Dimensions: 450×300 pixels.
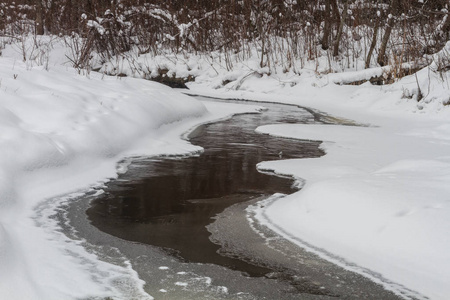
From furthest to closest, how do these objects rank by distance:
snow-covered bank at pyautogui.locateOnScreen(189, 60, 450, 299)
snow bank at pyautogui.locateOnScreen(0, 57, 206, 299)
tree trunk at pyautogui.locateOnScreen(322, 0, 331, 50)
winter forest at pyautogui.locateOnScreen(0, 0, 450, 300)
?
tree trunk at pyautogui.locateOnScreen(322, 0, 331, 50), snow-covered bank at pyautogui.locateOnScreen(189, 60, 450, 299), winter forest at pyautogui.locateOnScreen(0, 0, 450, 300), snow bank at pyautogui.locateOnScreen(0, 57, 206, 299)

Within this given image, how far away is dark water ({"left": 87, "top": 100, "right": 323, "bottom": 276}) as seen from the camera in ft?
11.5

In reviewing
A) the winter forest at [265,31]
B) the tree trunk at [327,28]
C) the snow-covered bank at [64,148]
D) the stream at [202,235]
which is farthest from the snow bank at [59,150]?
the tree trunk at [327,28]

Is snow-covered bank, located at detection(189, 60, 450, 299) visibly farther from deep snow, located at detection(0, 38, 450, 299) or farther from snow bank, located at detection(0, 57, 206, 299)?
snow bank, located at detection(0, 57, 206, 299)

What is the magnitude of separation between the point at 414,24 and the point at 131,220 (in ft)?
39.4

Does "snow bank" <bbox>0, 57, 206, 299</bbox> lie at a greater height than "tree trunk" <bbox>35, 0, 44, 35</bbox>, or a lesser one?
lesser

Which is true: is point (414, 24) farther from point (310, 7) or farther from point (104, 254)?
point (104, 254)

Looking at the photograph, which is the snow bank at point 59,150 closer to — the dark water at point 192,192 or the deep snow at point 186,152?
the deep snow at point 186,152

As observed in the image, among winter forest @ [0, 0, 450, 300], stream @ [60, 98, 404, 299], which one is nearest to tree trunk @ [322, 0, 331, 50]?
winter forest @ [0, 0, 450, 300]

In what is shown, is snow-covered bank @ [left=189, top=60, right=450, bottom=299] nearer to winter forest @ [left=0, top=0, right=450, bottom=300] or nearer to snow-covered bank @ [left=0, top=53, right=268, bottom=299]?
winter forest @ [left=0, top=0, right=450, bottom=300]

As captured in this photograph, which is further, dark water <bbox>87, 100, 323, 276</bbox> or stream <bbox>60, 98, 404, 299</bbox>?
dark water <bbox>87, 100, 323, 276</bbox>

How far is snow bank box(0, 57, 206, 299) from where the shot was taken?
2758mm

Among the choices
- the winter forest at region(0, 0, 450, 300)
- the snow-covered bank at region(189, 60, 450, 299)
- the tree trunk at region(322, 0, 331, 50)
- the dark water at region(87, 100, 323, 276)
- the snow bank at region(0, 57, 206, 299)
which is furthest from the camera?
the tree trunk at region(322, 0, 331, 50)

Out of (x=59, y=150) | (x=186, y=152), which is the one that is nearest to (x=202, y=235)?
(x=59, y=150)

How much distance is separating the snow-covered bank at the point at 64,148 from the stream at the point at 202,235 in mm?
224
